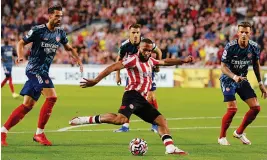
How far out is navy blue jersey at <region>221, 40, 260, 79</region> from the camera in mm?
13000

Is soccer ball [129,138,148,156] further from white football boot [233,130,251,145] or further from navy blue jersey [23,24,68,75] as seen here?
white football boot [233,130,251,145]

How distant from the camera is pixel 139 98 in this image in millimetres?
11648

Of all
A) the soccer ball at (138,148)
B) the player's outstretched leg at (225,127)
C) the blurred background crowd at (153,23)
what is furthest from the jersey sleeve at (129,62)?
the blurred background crowd at (153,23)

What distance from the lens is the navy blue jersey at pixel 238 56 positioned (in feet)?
42.7

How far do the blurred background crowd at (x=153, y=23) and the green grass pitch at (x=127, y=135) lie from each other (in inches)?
310

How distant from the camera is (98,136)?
14.4m

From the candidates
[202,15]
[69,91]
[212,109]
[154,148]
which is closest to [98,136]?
[154,148]

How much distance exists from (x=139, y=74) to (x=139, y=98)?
14.8 inches

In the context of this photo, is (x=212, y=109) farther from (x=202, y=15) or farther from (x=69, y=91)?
(x=202, y=15)

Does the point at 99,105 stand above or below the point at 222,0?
below

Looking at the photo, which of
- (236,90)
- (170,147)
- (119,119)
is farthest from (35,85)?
(236,90)

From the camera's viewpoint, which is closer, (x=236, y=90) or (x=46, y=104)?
(x=46, y=104)

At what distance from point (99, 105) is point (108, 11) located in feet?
52.1

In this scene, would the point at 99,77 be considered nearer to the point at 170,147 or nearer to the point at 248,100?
the point at 170,147
